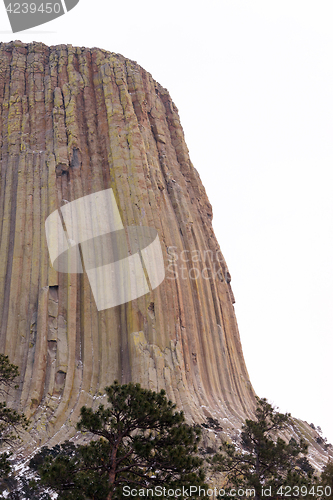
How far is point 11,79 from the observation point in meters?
43.1

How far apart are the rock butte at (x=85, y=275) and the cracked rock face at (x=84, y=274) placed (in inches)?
3.4

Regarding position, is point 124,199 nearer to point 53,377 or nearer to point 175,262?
point 175,262

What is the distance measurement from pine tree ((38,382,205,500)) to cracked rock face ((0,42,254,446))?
1112cm

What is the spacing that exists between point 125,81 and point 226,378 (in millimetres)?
25786

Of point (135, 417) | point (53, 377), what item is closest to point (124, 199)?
point (53, 377)

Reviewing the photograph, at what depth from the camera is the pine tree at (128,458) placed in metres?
13.9
